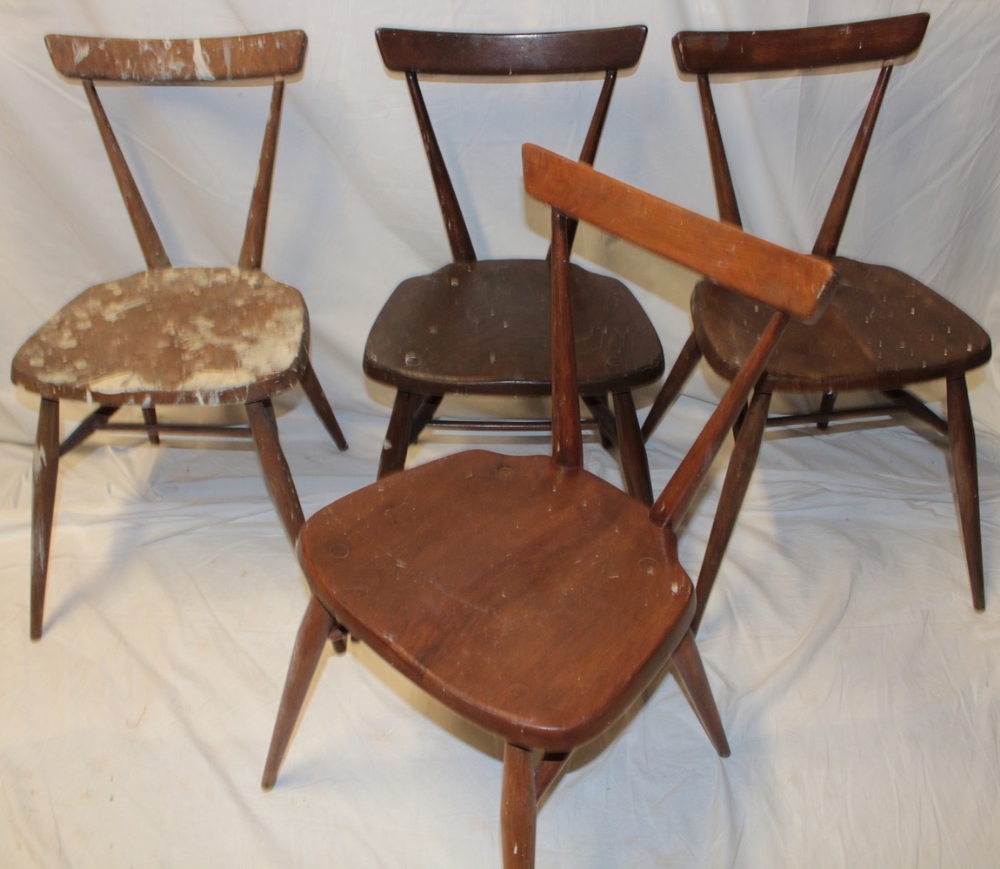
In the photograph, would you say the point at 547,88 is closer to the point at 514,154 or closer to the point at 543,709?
the point at 514,154

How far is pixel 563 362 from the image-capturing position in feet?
3.25

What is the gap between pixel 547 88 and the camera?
55.9 inches

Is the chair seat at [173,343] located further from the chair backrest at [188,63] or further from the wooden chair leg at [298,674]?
the wooden chair leg at [298,674]

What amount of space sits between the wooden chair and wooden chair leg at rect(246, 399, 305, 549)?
0.22 metres

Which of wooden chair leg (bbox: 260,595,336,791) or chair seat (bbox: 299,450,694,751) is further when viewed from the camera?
wooden chair leg (bbox: 260,595,336,791)

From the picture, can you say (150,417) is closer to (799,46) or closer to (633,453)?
(633,453)

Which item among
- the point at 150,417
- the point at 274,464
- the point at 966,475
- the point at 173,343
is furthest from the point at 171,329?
the point at 966,475

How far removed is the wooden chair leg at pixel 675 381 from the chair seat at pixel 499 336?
0.62 feet

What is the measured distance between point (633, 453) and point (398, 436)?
0.34 metres

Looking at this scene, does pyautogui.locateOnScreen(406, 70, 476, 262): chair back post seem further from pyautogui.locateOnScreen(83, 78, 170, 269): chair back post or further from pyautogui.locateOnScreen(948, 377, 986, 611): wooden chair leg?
pyautogui.locateOnScreen(948, 377, 986, 611): wooden chair leg

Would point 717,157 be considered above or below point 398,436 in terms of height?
above

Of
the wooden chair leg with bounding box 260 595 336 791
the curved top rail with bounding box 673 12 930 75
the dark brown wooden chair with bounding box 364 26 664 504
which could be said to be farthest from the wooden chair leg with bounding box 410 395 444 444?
the curved top rail with bounding box 673 12 930 75

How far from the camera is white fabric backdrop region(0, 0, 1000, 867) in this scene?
1.07m

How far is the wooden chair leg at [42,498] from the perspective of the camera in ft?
3.84
